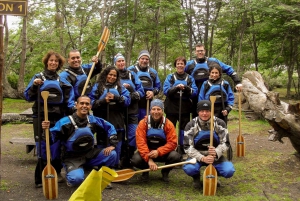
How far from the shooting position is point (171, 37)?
1560 centimetres

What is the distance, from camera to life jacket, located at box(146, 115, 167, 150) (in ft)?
16.9

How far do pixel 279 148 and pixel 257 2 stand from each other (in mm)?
7310

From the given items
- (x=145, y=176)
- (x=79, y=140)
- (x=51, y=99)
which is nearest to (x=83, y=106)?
(x=79, y=140)

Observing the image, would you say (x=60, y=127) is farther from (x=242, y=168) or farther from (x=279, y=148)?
(x=279, y=148)

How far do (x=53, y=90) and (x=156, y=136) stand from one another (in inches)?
67.8

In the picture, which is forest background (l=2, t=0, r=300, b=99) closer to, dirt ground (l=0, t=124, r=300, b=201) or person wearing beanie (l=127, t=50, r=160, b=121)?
dirt ground (l=0, t=124, r=300, b=201)

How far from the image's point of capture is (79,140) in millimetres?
4617

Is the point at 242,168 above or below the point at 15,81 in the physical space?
below

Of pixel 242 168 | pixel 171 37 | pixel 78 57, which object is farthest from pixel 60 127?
pixel 171 37

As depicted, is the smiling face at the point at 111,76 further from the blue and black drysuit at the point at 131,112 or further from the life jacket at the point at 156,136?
the life jacket at the point at 156,136

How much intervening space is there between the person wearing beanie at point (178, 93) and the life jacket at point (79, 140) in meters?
2.08

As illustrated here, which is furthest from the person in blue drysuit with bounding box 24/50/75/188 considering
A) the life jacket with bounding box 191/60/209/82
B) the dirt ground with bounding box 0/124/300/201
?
the life jacket with bounding box 191/60/209/82

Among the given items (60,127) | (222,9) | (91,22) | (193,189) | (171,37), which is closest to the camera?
(60,127)

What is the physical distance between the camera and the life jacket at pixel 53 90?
4.88 m
